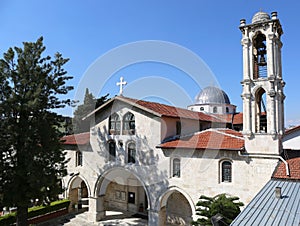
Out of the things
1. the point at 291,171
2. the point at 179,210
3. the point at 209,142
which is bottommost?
the point at 179,210

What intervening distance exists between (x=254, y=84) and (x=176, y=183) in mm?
7288

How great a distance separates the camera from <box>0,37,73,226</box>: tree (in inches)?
484

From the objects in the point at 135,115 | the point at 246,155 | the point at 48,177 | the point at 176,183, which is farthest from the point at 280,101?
the point at 48,177

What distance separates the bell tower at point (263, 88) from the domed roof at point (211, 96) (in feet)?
67.4

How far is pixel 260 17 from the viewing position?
42.3ft

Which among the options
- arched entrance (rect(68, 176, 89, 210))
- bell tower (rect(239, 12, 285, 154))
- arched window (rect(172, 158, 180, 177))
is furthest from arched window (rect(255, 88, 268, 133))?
arched entrance (rect(68, 176, 89, 210))

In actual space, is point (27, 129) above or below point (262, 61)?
below

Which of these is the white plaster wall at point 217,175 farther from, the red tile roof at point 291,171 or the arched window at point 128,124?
the arched window at point 128,124

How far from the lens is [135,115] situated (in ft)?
55.2

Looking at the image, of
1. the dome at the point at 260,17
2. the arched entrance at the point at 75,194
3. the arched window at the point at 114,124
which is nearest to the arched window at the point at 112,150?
the arched window at the point at 114,124

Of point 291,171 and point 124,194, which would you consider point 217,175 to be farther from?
point 124,194

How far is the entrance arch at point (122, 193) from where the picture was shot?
18766mm

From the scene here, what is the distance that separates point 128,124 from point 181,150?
4.48 meters

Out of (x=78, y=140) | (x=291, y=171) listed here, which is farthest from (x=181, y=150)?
(x=78, y=140)
